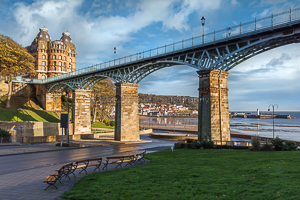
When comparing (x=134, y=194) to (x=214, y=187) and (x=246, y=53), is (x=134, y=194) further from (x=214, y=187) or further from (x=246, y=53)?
(x=246, y=53)

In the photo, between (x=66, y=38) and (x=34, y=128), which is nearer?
(x=34, y=128)

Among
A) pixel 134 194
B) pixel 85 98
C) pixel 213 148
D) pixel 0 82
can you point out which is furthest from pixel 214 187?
pixel 0 82

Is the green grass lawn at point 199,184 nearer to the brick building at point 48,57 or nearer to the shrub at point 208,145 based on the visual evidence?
the shrub at point 208,145

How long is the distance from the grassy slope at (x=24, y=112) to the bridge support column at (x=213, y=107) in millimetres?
42581

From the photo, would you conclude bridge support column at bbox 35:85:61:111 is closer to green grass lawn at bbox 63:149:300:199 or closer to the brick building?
the brick building

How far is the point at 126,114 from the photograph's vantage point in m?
37.2

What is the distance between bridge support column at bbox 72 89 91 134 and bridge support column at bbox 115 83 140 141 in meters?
14.5

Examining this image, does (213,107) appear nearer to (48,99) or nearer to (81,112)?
(81,112)

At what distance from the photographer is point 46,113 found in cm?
6075

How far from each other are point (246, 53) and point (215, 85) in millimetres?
4545

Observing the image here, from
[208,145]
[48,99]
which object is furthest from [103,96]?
[208,145]

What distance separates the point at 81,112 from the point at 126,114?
16.1 m

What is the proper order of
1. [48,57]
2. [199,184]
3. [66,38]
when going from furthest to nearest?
1. [66,38]
2. [48,57]
3. [199,184]

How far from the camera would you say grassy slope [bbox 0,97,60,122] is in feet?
163
